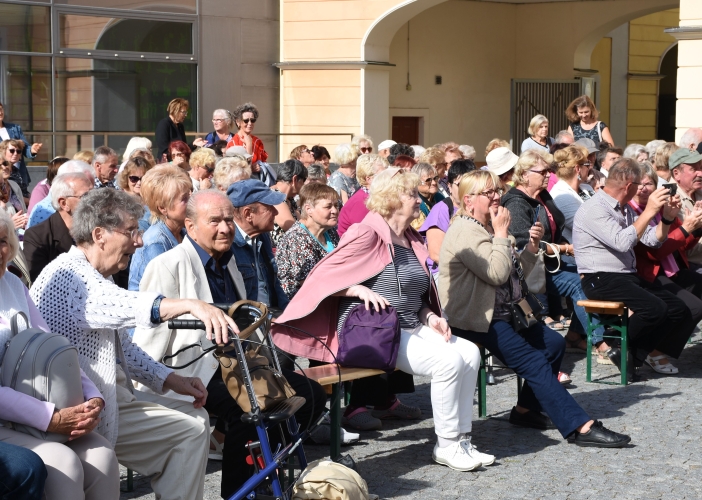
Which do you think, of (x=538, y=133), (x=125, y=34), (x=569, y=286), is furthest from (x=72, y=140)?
(x=569, y=286)

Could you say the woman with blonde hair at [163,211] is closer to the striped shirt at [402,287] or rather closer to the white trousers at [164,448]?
the striped shirt at [402,287]

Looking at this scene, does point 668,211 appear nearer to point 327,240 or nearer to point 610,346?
point 610,346

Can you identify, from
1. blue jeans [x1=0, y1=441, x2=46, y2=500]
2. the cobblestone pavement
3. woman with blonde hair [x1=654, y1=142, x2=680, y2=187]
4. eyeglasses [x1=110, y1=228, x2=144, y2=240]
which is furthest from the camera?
woman with blonde hair [x1=654, y1=142, x2=680, y2=187]

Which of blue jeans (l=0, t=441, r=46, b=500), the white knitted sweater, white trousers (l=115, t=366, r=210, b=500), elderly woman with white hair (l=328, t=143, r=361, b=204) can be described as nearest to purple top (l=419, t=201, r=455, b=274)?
elderly woman with white hair (l=328, t=143, r=361, b=204)

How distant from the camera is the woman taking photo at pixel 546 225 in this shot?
26.5ft

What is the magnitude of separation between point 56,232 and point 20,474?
10.6 ft

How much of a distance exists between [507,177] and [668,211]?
1602 millimetres

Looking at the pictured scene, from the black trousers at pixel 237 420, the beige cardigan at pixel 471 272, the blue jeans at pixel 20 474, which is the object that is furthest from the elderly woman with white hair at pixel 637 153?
the blue jeans at pixel 20 474

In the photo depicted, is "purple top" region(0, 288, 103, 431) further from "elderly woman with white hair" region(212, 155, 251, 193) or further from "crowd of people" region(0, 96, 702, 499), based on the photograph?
"elderly woman with white hair" region(212, 155, 251, 193)

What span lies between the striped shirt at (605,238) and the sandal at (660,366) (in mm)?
755

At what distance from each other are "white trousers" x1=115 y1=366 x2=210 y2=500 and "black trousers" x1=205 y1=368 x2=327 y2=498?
1.55 ft

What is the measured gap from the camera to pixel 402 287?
231 inches

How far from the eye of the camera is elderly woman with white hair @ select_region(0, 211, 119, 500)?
3.71 m

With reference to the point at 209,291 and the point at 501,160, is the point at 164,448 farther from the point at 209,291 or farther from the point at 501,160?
the point at 501,160
